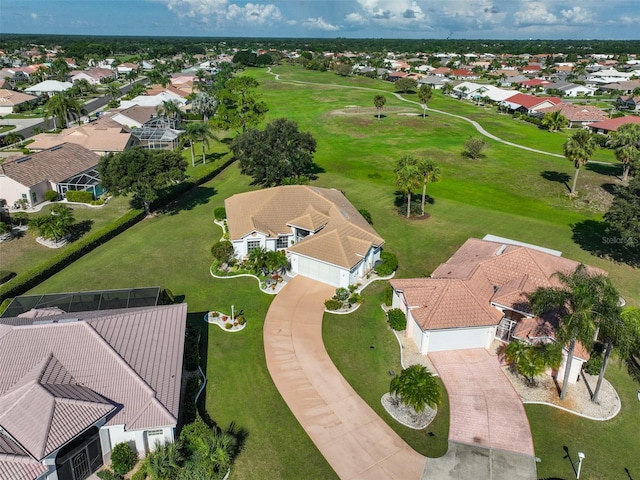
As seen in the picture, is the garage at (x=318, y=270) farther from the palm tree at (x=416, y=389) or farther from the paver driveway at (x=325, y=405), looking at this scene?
the palm tree at (x=416, y=389)

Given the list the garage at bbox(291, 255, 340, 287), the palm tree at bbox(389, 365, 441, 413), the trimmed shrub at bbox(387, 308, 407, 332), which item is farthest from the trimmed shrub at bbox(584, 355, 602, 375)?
the garage at bbox(291, 255, 340, 287)

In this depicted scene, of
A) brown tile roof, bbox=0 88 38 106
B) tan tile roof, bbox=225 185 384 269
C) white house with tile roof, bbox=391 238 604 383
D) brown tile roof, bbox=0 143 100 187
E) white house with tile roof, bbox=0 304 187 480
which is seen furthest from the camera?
brown tile roof, bbox=0 88 38 106

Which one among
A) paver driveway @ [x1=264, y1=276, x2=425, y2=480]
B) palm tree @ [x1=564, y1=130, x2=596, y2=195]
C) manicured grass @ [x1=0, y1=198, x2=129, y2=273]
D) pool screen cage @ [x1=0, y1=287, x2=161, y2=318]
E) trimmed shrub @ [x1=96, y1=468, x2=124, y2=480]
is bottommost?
manicured grass @ [x1=0, y1=198, x2=129, y2=273]

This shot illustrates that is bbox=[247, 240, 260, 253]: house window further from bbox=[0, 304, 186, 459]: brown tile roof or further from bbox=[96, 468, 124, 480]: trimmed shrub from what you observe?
bbox=[96, 468, 124, 480]: trimmed shrub

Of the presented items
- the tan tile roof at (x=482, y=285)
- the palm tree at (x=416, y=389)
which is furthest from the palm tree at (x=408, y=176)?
the palm tree at (x=416, y=389)

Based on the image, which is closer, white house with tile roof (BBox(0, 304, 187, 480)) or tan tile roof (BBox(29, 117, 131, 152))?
white house with tile roof (BBox(0, 304, 187, 480))

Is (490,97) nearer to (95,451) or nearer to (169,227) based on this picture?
(169,227)

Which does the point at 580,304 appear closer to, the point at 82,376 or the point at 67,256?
the point at 82,376

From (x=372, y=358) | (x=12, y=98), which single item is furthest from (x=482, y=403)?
(x=12, y=98)
